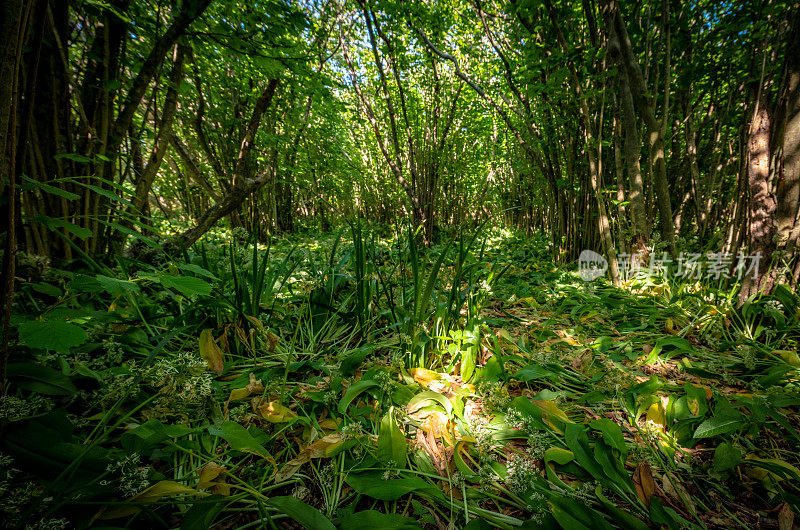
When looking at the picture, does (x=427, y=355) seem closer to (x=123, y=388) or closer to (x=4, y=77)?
(x=123, y=388)

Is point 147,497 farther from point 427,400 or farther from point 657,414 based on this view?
point 657,414

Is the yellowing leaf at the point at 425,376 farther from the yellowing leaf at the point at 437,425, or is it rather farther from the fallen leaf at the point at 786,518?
the fallen leaf at the point at 786,518

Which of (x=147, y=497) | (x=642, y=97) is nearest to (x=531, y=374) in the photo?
(x=147, y=497)

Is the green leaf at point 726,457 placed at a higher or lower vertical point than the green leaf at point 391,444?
lower

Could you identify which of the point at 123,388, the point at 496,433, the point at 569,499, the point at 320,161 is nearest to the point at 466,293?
the point at 496,433

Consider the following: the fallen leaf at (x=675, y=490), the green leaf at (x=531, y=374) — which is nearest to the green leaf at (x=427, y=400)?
the green leaf at (x=531, y=374)

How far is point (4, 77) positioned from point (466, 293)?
154 centimetres

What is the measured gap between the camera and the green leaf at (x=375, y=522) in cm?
64

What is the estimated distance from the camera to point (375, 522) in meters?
0.65

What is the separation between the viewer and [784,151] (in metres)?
1.60

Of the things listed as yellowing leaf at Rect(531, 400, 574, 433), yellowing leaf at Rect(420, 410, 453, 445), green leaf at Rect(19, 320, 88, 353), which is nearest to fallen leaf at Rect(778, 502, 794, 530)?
yellowing leaf at Rect(531, 400, 574, 433)

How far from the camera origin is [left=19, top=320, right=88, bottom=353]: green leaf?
0.58 metres

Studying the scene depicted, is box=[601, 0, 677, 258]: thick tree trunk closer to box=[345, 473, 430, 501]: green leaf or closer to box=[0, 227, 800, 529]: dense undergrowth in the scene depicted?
box=[0, 227, 800, 529]: dense undergrowth

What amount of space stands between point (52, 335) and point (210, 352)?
20.4 inches
